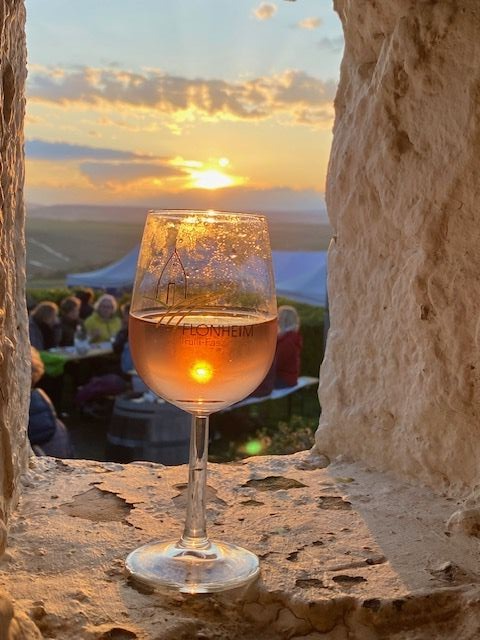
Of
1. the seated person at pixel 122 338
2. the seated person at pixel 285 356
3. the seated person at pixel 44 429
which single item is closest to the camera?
the seated person at pixel 44 429

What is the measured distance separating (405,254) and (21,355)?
1.95 ft

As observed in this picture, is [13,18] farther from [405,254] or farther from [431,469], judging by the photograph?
[431,469]

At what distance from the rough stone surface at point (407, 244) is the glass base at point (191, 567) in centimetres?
36

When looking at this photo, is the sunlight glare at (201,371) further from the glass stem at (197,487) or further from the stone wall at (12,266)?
the stone wall at (12,266)

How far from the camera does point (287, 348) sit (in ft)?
16.2

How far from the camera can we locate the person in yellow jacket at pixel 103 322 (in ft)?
20.6

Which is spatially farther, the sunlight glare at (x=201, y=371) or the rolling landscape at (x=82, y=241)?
the rolling landscape at (x=82, y=241)

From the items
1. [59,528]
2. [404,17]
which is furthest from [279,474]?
[404,17]

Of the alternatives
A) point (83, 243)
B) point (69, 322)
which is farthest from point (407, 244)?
point (83, 243)

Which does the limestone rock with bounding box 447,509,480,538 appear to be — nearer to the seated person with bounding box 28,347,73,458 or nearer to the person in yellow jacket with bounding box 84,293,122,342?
the seated person with bounding box 28,347,73,458

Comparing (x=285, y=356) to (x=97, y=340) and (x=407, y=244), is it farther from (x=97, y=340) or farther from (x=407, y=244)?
(x=407, y=244)

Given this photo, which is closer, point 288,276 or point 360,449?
point 360,449

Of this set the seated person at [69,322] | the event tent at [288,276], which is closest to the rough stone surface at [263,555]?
the seated person at [69,322]

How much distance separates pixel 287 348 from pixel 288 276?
2.66 metres
